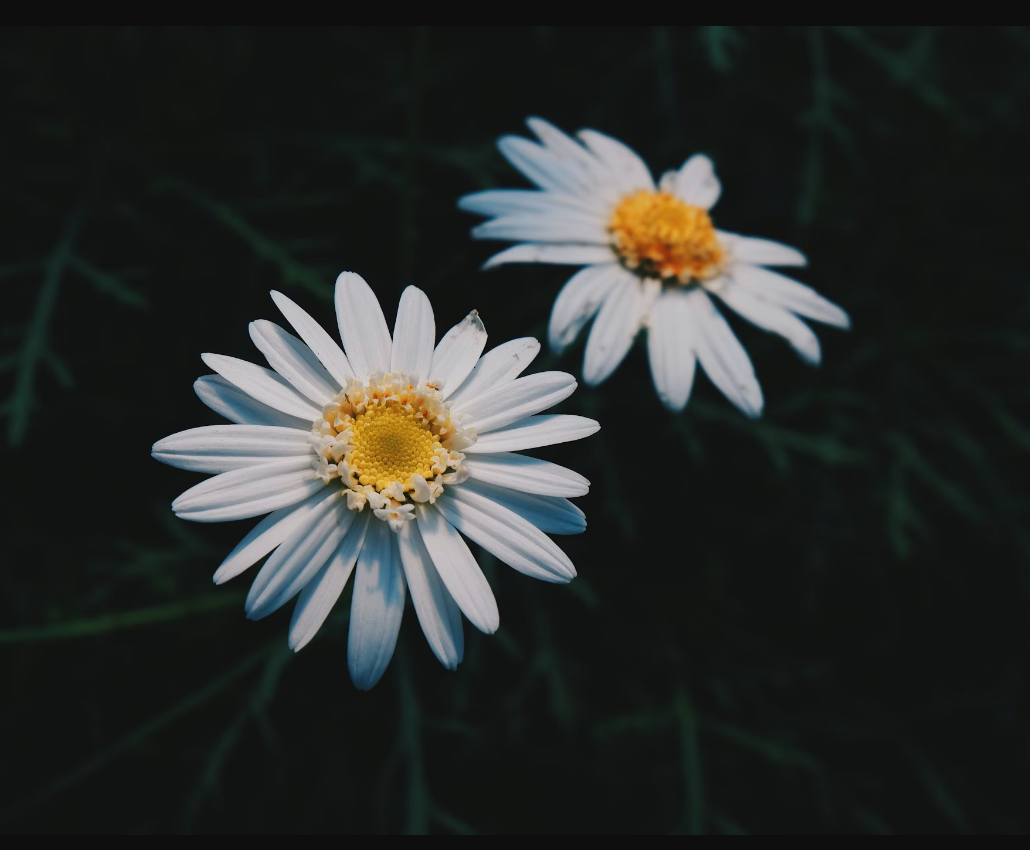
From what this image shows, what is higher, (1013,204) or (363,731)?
(1013,204)

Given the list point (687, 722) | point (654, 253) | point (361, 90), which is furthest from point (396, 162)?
point (687, 722)

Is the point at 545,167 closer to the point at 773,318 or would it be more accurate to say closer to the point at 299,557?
the point at 773,318

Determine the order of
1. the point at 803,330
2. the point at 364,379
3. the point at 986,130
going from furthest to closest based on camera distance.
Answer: the point at 986,130 → the point at 803,330 → the point at 364,379

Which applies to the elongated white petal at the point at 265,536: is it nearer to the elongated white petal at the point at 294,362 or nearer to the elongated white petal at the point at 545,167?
the elongated white petal at the point at 294,362

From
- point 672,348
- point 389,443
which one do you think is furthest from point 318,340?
point 672,348

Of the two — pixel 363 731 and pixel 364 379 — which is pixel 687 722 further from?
pixel 364 379

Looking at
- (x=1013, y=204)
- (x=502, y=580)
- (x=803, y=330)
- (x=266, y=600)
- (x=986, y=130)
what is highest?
(x=986, y=130)

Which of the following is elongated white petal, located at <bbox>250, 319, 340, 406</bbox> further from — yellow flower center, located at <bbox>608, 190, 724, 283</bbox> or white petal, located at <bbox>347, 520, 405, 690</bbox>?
yellow flower center, located at <bbox>608, 190, 724, 283</bbox>
